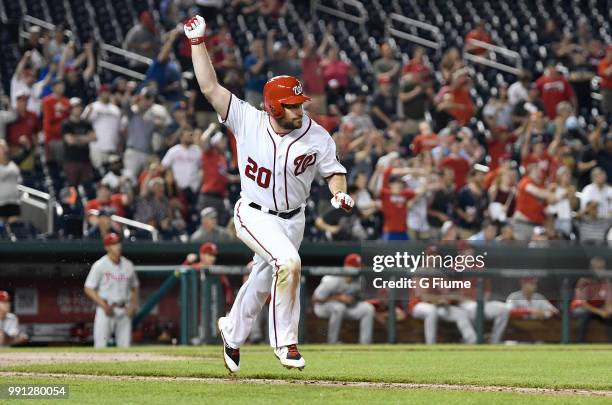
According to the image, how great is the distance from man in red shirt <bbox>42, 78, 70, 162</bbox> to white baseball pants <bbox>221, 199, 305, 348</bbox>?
31.0ft

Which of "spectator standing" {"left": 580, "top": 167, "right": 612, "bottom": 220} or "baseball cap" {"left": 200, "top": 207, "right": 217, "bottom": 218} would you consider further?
"spectator standing" {"left": 580, "top": 167, "right": 612, "bottom": 220}

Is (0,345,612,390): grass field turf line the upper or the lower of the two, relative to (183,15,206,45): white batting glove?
lower

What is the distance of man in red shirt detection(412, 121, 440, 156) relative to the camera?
19469 millimetres

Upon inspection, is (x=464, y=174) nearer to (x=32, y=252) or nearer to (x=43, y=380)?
(x=32, y=252)

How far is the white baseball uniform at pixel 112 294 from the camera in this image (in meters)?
15.8

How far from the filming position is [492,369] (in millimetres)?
10430

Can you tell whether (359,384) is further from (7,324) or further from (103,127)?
(103,127)

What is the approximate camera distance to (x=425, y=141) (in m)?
19.5

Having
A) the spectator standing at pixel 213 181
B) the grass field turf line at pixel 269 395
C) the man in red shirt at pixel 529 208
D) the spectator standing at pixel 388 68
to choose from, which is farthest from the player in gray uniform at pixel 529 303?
the grass field turf line at pixel 269 395

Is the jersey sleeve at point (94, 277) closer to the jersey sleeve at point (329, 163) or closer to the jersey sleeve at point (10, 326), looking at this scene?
the jersey sleeve at point (10, 326)

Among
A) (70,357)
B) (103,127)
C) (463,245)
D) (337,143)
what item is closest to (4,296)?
(70,357)

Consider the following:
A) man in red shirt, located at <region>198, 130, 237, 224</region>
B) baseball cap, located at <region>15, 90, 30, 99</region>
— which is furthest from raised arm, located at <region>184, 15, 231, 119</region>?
baseball cap, located at <region>15, 90, 30, 99</region>

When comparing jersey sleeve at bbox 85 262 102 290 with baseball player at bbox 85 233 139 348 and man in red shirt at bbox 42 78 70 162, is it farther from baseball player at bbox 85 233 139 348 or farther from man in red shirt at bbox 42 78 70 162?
man in red shirt at bbox 42 78 70 162

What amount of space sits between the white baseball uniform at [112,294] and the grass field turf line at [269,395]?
7.13 m
